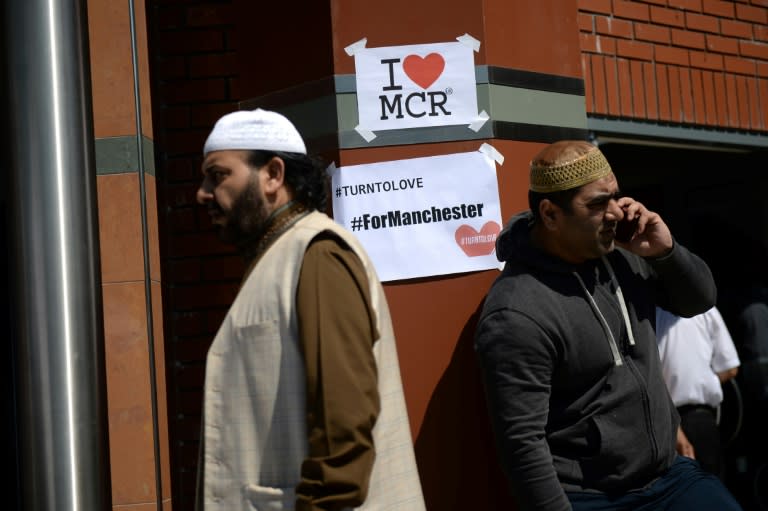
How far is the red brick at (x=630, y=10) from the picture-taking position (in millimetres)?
5602

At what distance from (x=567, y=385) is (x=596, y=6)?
8.68ft

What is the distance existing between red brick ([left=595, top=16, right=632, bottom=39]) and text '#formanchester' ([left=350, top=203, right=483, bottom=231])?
1.76 m

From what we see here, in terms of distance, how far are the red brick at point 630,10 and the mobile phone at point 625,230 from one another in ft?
6.96

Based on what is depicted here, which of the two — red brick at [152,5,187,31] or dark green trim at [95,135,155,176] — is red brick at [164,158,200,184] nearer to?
dark green trim at [95,135,155,176]

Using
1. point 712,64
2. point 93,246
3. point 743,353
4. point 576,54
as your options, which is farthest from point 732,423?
point 93,246

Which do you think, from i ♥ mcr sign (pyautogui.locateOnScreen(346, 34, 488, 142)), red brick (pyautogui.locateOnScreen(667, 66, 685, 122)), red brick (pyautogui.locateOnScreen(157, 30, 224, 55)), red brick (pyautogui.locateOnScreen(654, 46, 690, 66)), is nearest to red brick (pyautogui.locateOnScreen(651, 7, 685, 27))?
red brick (pyautogui.locateOnScreen(654, 46, 690, 66))

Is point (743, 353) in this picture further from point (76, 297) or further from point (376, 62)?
point (76, 297)

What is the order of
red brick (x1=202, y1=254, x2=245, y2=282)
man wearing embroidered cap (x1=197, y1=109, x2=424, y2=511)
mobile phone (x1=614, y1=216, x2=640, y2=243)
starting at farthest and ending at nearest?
red brick (x1=202, y1=254, x2=245, y2=282) < mobile phone (x1=614, y1=216, x2=640, y2=243) < man wearing embroidered cap (x1=197, y1=109, x2=424, y2=511)

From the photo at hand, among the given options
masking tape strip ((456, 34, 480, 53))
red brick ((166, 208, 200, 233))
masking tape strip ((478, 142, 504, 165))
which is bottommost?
red brick ((166, 208, 200, 233))

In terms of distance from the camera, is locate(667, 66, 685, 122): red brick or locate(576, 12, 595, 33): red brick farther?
locate(667, 66, 685, 122): red brick

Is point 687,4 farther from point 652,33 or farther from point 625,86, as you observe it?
point 625,86

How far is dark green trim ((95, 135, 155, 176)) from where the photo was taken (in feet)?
14.9

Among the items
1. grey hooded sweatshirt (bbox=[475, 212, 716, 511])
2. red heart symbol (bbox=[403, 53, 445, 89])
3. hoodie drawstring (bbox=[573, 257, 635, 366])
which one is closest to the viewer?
grey hooded sweatshirt (bbox=[475, 212, 716, 511])

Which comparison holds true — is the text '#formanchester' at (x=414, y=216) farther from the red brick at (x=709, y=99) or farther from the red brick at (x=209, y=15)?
the red brick at (x=709, y=99)
